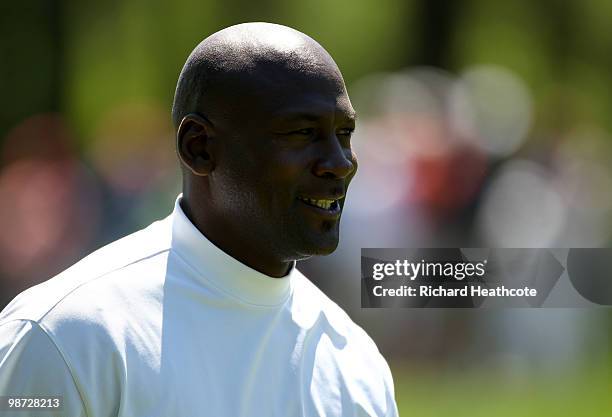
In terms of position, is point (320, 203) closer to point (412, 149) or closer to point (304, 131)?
point (304, 131)

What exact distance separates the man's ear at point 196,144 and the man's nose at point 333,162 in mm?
307

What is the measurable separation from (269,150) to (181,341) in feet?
1.70

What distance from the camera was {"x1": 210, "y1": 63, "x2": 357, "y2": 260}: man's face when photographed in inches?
98.8

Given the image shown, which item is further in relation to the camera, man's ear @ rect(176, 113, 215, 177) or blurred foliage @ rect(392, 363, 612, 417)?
blurred foliage @ rect(392, 363, 612, 417)

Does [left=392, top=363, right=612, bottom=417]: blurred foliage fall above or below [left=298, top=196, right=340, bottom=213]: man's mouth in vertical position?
below

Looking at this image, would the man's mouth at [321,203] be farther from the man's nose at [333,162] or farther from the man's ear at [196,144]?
the man's ear at [196,144]

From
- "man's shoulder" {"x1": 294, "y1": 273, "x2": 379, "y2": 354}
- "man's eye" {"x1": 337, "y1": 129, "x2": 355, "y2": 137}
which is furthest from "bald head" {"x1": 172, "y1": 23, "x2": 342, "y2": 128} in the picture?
"man's shoulder" {"x1": 294, "y1": 273, "x2": 379, "y2": 354}

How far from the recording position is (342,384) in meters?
2.60

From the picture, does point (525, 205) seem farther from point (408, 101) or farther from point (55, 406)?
point (55, 406)

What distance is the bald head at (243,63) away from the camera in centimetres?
257

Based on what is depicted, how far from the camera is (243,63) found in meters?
2.60

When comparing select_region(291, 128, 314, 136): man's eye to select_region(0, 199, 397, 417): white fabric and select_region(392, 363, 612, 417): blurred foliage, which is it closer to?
select_region(0, 199, 397, 417): white fabric

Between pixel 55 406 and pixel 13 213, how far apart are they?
7936 millimetres

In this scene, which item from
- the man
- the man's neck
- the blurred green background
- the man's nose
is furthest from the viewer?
the blurred green background
